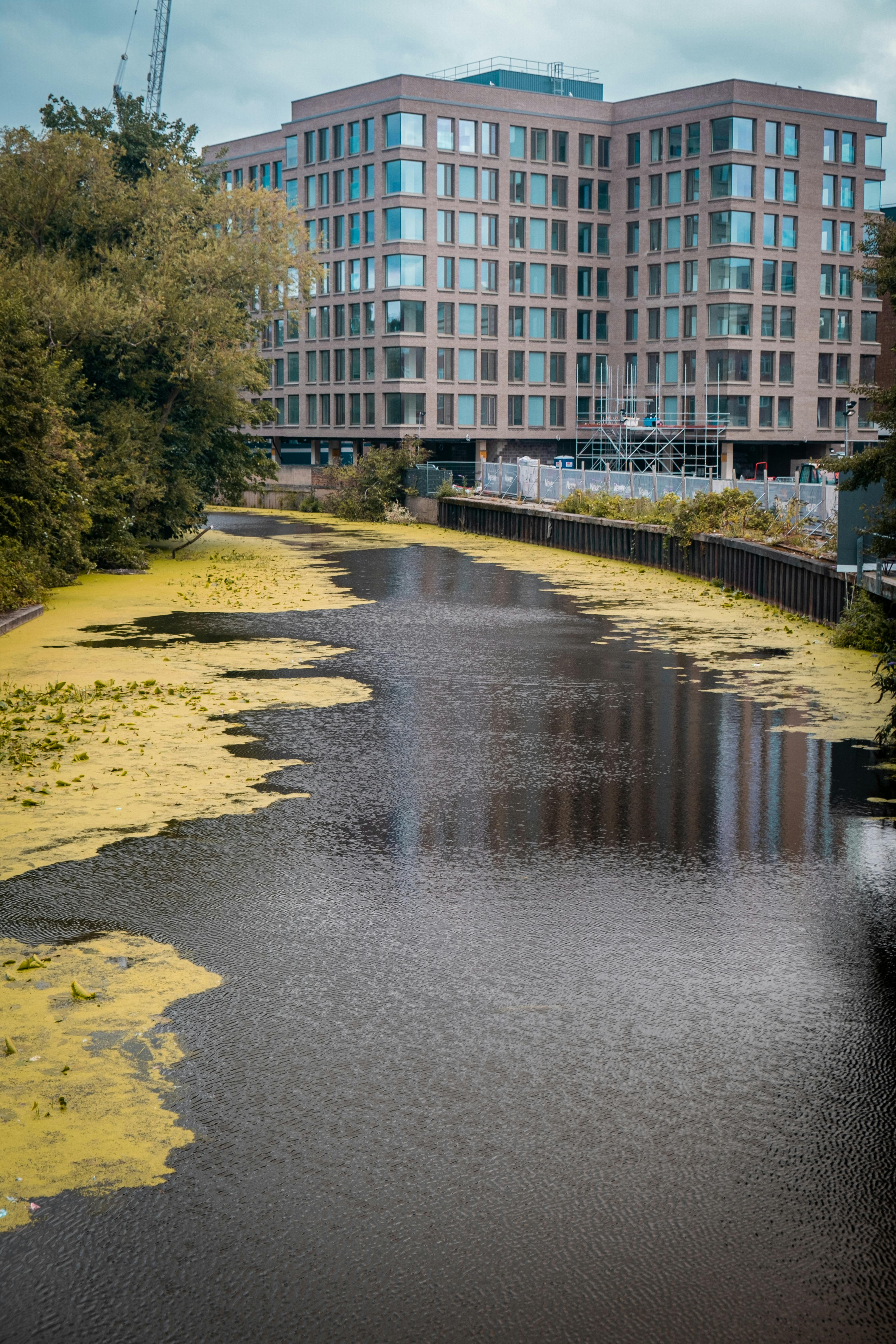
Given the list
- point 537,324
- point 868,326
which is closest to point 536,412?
point 537,324

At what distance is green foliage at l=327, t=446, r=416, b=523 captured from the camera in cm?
5894

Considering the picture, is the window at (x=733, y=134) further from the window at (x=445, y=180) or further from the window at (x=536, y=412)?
the window at (x=536, y=412)

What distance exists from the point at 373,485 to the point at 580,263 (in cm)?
3131

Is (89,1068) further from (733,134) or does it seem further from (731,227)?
(733,134)

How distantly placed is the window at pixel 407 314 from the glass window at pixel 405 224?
127 inches

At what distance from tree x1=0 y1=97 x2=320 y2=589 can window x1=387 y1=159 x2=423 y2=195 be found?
38192mm

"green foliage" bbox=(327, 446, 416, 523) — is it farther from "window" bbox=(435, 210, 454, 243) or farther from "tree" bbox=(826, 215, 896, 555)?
"tree" bbox=(826, 215, 896, 555)

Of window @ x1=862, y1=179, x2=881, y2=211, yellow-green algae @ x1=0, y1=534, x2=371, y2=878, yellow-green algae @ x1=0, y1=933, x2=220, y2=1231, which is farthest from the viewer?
window @ x1=862, y1=179, x2=881, y2=211

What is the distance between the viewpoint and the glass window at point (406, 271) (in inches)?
3105

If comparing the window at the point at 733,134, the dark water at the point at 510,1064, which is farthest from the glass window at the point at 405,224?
the dark water at the point at 510,1064

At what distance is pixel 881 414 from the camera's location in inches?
698

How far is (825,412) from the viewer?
84.4 metres

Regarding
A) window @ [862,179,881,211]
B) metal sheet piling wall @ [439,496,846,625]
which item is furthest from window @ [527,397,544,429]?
metal sheet piling wall @ [439,496,846,625]

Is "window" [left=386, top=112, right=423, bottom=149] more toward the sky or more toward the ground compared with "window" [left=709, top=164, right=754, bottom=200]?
more toward the sky
